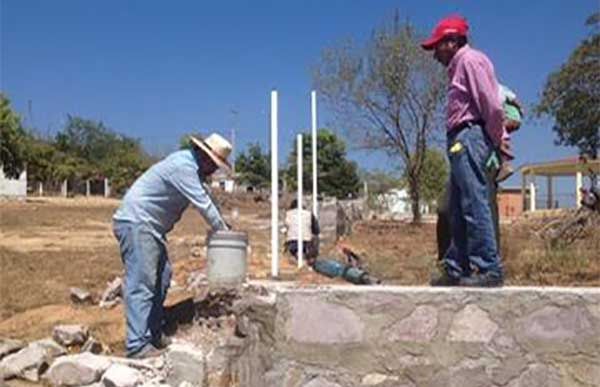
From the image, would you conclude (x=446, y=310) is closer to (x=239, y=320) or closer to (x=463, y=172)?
(x=463, y=172)

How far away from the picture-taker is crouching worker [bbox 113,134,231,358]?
22.2 ft

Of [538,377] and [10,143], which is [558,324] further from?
[10,143]

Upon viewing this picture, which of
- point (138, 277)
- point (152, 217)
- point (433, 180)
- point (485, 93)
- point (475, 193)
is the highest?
point (433, 180)

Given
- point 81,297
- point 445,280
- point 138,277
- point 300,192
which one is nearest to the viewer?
point 445,280

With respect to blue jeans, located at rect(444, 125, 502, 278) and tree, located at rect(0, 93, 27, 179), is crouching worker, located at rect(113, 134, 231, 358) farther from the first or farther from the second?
tree, located at rect(0, 93, 27, 179)

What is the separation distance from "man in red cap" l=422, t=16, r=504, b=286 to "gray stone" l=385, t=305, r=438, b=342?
1.06 ft

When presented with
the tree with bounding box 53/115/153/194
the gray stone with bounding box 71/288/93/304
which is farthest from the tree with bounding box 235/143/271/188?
the gray stone with bounding box 71/288/93/304

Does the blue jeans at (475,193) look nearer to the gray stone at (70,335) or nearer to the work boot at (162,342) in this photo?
the work boot at (162,342)

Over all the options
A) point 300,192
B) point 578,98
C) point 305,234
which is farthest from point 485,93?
point 578,98

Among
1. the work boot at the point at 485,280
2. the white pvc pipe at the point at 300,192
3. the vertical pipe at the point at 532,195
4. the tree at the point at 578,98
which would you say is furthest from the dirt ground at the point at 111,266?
the vertical pipe at the point at 532,195

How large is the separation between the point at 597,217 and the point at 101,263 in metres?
9.24

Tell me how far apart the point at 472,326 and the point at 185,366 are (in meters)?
2.20

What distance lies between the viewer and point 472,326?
5.15 metres

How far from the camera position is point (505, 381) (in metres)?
5.13
